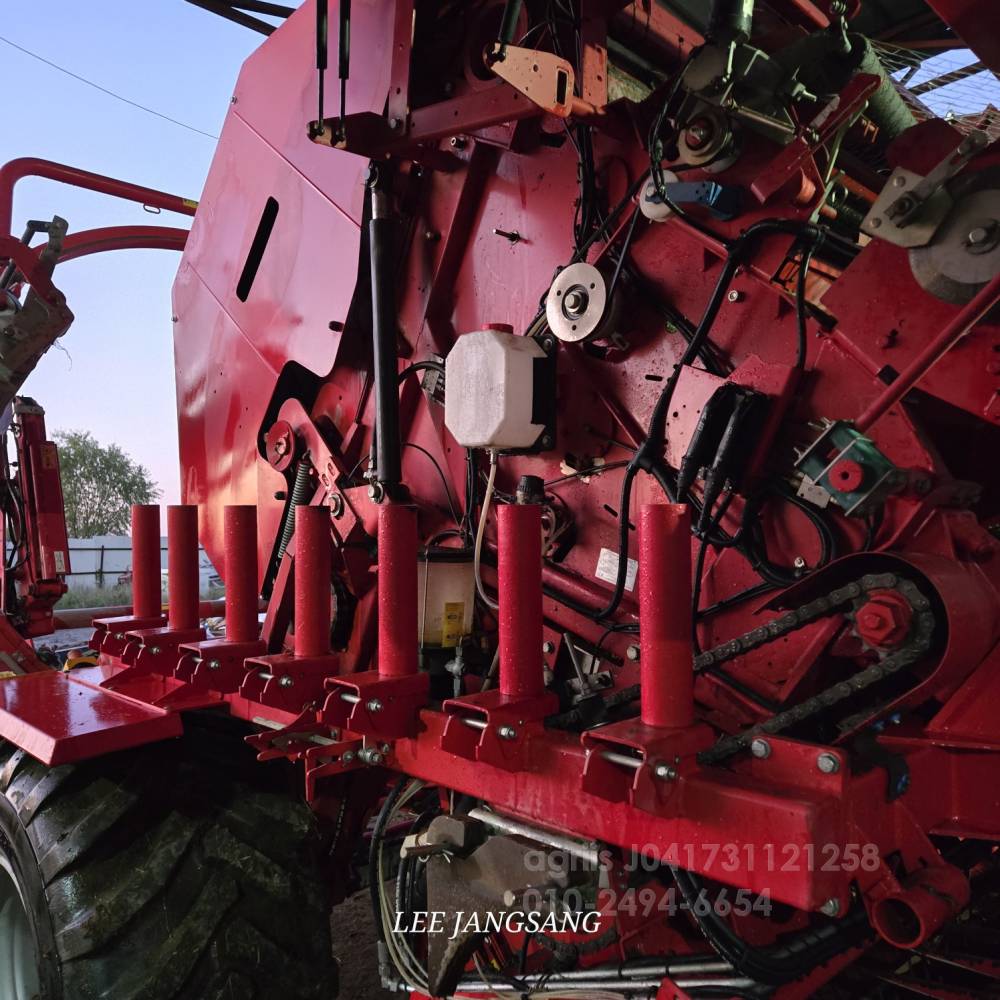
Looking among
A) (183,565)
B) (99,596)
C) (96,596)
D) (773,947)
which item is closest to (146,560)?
(183,565)

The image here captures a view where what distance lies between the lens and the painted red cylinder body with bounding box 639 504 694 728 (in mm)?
1242

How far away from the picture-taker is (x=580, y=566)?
6.57ft

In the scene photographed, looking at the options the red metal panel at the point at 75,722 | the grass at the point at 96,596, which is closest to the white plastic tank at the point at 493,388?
the red metal panel at the point at 75,722

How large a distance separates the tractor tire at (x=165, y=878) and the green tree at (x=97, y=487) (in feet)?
47.6

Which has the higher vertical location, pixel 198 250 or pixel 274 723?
pixel 198 250

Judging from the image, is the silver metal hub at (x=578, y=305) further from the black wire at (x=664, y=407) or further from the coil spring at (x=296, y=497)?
the coil spring at (x=296, y=497)

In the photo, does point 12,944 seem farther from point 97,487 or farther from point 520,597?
point 97,487

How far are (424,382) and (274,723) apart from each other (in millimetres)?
1039

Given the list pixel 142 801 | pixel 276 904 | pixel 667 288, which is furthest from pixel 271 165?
pixel 276 904

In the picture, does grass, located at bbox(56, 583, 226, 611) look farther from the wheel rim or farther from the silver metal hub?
the silver metal hub

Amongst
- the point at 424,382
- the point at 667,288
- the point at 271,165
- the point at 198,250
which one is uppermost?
the point at 271,165

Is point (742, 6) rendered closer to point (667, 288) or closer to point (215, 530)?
point (667, 288)

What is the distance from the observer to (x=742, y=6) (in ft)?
5.65

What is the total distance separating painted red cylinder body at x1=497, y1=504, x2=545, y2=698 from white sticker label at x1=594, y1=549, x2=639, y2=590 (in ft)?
1.44
